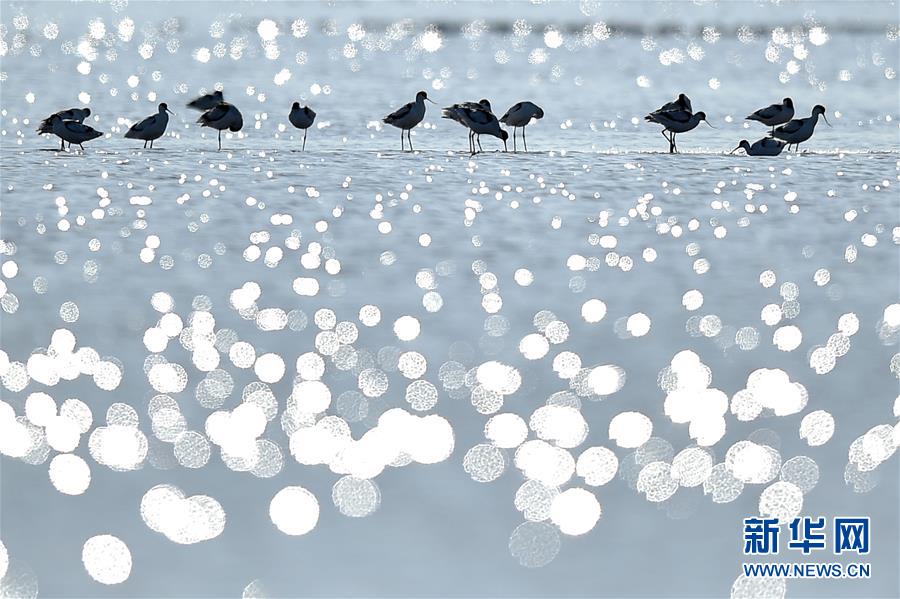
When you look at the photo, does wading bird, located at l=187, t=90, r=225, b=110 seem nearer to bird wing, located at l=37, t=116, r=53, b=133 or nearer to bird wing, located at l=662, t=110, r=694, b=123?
bird wing, located at l=37, t=116, r=53, b=133

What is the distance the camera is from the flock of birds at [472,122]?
24.6 m

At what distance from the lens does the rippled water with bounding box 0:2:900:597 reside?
7.87 m

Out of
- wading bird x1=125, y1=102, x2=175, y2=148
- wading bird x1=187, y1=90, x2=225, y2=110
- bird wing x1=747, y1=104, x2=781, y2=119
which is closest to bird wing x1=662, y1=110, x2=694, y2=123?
bird wing x1=747, y1=104, x2=781, y2=119

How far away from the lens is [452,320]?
1231cm

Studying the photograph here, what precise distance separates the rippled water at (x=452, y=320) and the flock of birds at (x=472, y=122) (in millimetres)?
527

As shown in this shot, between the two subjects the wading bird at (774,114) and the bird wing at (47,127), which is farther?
the wading bird at (774,114)

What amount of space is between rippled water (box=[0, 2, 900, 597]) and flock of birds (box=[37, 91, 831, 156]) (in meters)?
0.53

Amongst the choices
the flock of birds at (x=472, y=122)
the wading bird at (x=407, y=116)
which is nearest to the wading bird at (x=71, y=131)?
the flock of birds at (x=472, y=122)

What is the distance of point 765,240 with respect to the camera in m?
16.0

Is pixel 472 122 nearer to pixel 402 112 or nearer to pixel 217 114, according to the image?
pixel 402 112

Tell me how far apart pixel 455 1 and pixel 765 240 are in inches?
3790

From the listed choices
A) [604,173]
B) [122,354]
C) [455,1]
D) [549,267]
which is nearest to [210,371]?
[122,354]

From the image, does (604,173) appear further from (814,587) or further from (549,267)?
(814,587)

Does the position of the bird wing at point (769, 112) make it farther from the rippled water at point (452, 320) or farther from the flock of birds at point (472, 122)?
the rippled water at point (452, 320)
